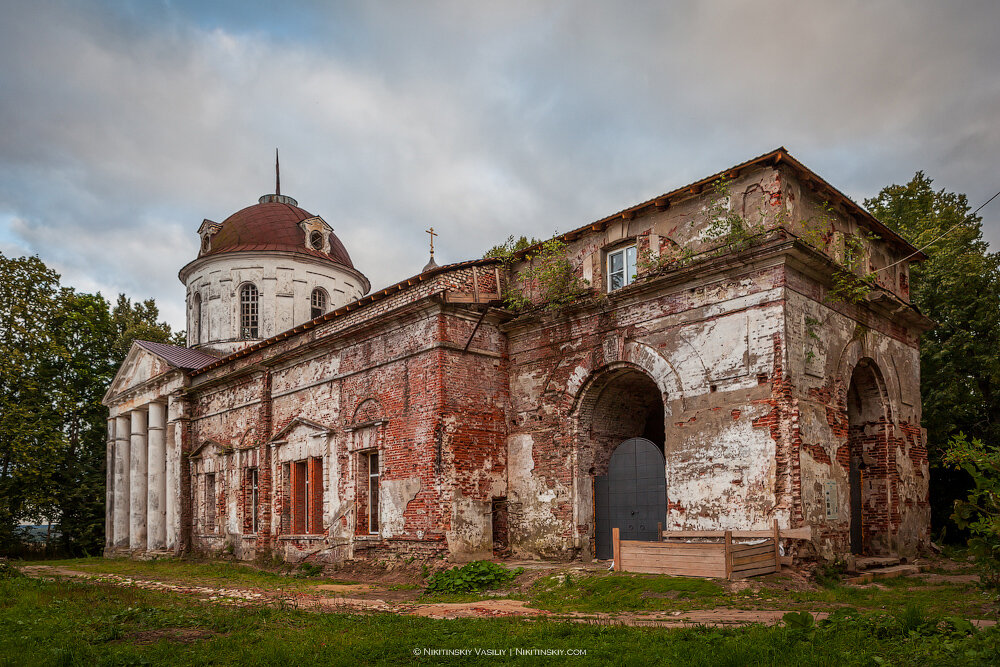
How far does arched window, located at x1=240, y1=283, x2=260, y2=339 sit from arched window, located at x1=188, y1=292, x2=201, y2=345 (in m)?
2.01

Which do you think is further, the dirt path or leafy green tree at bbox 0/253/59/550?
leafy green tree at bbox 0/253/59/550

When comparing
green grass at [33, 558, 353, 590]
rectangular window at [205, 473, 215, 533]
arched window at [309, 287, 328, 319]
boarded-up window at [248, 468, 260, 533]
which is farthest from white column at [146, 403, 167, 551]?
arched window at [309, 287, 328, 319]

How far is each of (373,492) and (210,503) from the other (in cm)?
870

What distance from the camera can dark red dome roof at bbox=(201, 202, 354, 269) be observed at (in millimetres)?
27266

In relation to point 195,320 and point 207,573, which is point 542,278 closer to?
point 207,573

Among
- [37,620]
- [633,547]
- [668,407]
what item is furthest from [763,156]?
[37,620]

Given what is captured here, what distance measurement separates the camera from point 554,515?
48.1ft

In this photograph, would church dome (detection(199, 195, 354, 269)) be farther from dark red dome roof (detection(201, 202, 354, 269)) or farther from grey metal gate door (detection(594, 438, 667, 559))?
grey metal gate door (detection(594, 438, 667, 559))

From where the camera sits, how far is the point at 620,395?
598 inches

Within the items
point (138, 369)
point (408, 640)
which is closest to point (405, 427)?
point (408, 640)

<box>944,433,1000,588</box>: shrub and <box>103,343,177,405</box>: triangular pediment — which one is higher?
<box>103,343,177,405</box>: triangular pediment

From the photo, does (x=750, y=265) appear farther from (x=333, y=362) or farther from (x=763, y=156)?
(x=333, y=362)

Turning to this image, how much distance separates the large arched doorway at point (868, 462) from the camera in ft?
47.9

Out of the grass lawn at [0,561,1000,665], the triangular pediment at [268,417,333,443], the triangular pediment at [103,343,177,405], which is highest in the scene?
the triangular pediment at [103,343,177,405]
